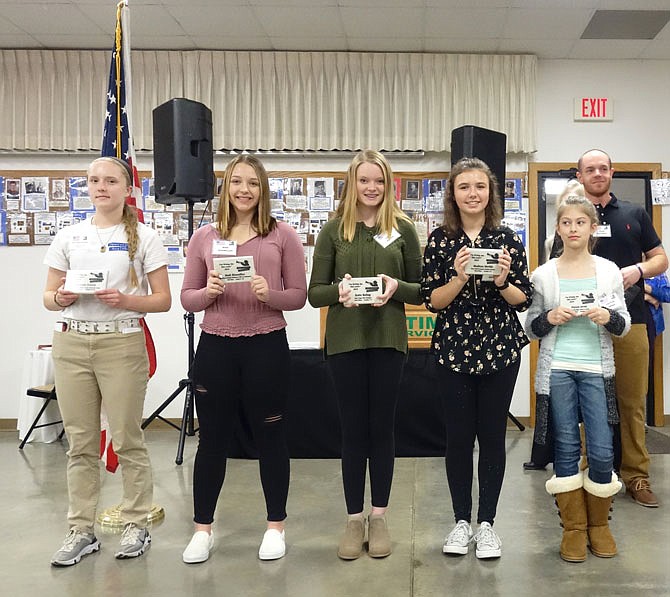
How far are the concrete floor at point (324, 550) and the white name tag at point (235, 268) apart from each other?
1069mm

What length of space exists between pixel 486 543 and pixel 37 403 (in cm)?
356

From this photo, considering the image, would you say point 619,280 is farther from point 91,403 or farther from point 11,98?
point 11,98

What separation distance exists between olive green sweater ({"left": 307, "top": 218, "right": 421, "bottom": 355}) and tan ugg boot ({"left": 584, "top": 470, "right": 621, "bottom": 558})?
89cm

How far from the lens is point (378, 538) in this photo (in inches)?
97.8

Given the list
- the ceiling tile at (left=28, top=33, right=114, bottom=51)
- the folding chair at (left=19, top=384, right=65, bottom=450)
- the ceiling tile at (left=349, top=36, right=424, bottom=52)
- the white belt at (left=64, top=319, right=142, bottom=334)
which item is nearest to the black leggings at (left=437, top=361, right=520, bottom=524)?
the white belt at (left=64, top=319, right=142, bottom=334)

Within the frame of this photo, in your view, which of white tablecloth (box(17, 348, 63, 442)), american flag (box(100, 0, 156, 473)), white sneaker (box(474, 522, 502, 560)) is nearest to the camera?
white sneaker (box(474, 522, 502, 560))

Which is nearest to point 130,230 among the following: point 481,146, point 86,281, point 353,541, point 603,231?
point 86,281

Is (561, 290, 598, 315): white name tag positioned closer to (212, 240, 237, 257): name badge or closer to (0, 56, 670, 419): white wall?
(212, 240, 237, 257): name badge

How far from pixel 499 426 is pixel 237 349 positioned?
1006mm

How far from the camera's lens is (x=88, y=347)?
2420 millimetres

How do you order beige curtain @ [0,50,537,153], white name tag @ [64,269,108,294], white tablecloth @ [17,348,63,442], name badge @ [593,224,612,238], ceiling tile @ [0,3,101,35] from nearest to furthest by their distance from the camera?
white name tag @ [64,269,108,294]
name badge @ [593,224,612,238]
ceiling tile @ [0,3,101,35]
white tablecloth @ [17,348,63,442]
beige curtain @ [0,50,537,153]

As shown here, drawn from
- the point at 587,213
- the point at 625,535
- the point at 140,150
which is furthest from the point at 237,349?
the point at 140,150

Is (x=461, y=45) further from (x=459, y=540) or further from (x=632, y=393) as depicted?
(x=459, y=540)

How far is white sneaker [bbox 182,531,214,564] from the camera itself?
2.45 m
